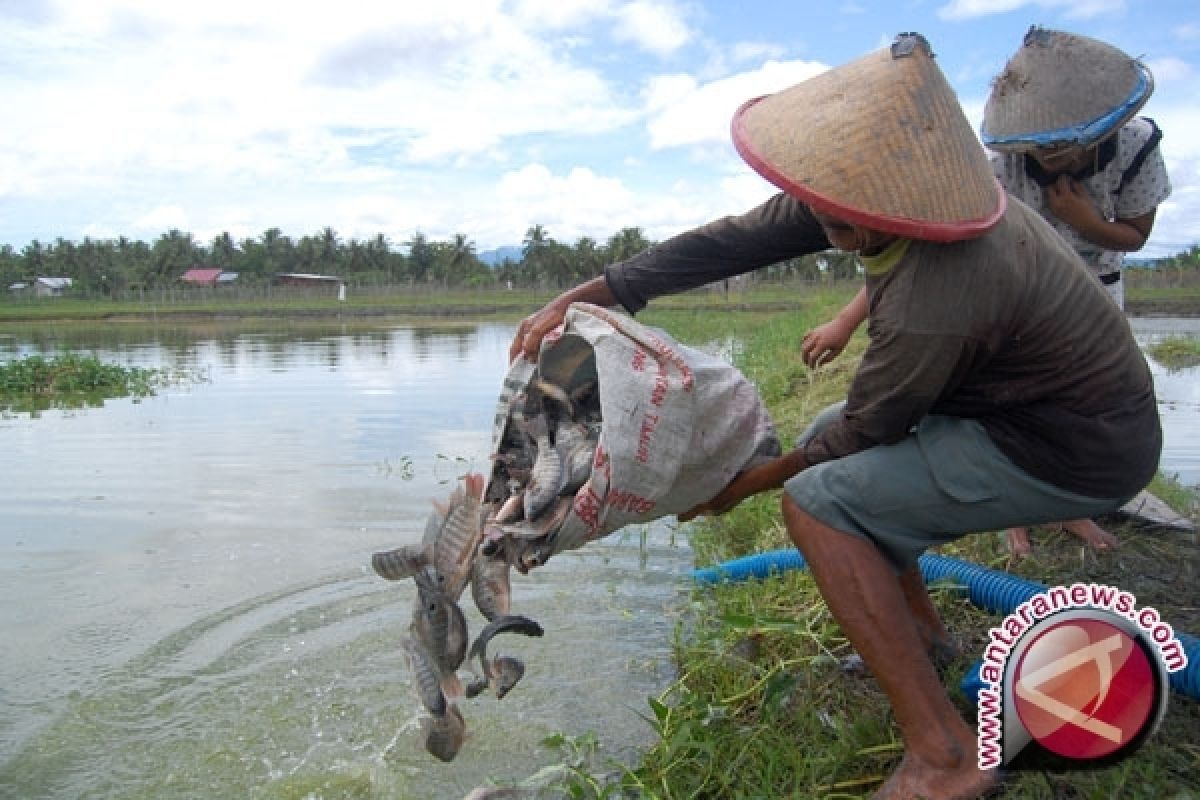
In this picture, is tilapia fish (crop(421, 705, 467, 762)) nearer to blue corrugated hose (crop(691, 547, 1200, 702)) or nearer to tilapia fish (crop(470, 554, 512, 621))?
tilapia fish (crop(470, 554, 512, 621))

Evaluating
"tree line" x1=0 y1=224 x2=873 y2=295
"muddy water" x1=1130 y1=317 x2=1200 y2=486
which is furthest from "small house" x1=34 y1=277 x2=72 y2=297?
"muddy water" x1=1130 y1=317 x2=1200 y2=486

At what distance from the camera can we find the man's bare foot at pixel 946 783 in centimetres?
169

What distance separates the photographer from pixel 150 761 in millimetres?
2713

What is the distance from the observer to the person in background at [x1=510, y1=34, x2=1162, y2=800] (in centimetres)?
161

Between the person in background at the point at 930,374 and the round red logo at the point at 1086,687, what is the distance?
725 millimetres

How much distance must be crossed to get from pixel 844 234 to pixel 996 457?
A: 491 millimetres

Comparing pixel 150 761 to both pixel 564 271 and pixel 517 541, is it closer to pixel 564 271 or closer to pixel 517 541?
pixel 517 541

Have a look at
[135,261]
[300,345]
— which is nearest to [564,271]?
[135,261]

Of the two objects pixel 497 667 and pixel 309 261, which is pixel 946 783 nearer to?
pixel 497 667

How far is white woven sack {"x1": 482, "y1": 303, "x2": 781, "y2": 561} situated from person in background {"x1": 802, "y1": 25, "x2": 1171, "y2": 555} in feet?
1.93

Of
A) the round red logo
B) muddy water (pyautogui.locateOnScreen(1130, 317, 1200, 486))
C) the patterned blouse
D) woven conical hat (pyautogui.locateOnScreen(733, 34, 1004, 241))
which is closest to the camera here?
the round red logo

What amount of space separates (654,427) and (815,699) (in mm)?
887

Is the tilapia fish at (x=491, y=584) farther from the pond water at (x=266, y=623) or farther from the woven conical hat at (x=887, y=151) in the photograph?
the woven conical hat at (x=887, y=151)

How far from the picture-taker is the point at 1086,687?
37.2 inches
